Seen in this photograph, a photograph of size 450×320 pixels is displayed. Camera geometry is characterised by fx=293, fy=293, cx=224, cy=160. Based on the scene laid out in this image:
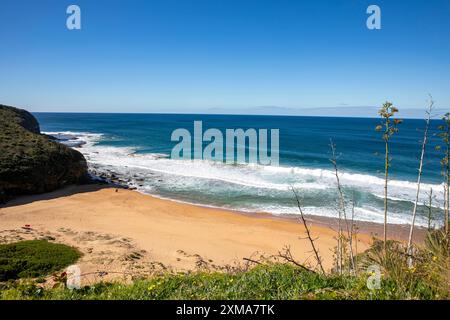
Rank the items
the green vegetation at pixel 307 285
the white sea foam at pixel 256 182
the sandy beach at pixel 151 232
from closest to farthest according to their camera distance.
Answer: the green vegetation at pixel 307 285 → the sandy beach at pixel 151 232 → the white sea foam at pixel 256 182

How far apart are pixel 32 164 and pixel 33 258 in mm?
14485

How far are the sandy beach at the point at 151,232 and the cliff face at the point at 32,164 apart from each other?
3.84ft

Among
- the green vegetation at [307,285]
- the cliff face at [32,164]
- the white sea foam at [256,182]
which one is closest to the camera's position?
the green vegetation at [307,285]

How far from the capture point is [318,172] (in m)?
30.9

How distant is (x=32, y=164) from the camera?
21.3 metres

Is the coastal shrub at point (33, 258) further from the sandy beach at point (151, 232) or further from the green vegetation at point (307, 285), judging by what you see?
the green vegetation at point (307, 285)

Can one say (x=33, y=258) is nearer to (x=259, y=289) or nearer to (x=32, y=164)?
(x=259, y=289)

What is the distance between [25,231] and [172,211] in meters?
8.07

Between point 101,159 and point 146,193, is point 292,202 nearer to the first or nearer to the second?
point 146,193

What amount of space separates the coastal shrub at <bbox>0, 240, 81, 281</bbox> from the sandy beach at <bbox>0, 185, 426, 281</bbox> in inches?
26.0

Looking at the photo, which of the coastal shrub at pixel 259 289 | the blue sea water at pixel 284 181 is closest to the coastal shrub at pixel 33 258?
the coastal shrub at pixel 259 289

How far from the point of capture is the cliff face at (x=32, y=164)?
65.3 ft

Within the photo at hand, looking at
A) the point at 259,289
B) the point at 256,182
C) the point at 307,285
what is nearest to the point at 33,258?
the point at 259,289
